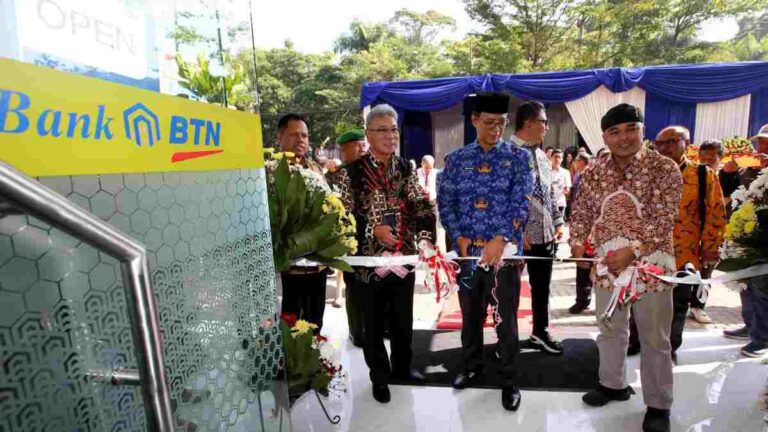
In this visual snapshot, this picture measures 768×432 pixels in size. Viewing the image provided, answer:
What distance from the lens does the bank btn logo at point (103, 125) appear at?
0.65 m

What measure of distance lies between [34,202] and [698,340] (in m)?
3.92

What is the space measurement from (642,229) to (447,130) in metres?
8.52

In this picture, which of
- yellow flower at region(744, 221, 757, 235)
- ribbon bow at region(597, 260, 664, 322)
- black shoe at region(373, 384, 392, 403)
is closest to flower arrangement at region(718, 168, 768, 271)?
yellow flower at region(744, 221, 757, 235)

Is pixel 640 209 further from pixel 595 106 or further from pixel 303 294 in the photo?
pixel 595 106

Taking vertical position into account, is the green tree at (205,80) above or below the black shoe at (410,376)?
above

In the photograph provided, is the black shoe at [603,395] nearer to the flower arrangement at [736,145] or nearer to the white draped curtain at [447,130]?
the flower arrangement at [736,145]

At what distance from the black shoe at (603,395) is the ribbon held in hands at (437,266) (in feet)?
2.98

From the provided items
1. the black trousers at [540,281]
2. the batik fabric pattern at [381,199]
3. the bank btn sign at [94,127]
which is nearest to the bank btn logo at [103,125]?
the bank btn sign at [94,127]

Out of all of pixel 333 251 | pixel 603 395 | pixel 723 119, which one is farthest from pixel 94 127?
pixel 723 119

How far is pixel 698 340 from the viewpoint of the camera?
330cm

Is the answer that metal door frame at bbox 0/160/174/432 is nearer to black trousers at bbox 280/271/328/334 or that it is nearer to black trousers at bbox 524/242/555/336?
black trousers at bbox 280/271/328/334

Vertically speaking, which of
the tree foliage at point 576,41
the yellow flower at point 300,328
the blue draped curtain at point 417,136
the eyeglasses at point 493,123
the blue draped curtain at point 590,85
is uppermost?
the tree foliage at point 576,41

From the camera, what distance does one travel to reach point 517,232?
2.47m

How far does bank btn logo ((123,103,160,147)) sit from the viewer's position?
32.8 inches
